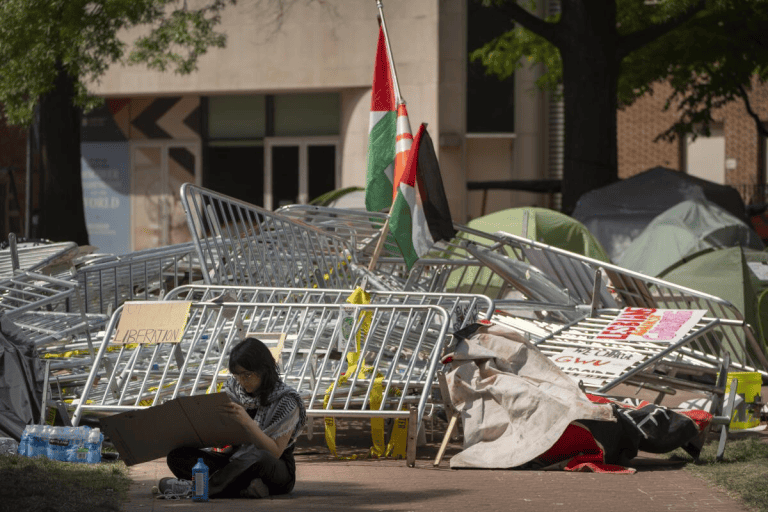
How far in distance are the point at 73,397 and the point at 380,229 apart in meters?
3.86

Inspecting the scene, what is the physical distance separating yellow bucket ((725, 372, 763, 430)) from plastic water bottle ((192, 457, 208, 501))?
3779mm

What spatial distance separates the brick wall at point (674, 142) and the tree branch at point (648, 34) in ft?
62.2

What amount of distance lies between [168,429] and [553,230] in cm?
875

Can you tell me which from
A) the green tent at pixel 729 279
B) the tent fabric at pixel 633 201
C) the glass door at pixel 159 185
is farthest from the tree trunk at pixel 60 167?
the glass door at pixel 159 185

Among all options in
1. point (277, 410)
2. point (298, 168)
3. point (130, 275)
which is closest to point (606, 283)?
point (130, 275)

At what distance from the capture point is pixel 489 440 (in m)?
7.04

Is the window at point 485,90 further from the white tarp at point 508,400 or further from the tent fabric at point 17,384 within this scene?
the tent fabric at point 17,384

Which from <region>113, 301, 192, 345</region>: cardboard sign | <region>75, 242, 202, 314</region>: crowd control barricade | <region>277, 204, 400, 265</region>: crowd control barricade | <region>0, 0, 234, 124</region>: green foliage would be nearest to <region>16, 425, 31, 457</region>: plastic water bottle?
<region>113, 301, 192, 345</region>: cardboard sign

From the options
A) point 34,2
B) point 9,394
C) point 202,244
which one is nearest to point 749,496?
point 9,394

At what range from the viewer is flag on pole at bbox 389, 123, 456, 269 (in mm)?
8883

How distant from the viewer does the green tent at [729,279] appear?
11523mm

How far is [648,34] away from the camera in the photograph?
1827 centimetres

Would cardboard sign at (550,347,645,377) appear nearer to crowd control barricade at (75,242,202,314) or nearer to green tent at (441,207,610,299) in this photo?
crowd control barricade at (75,242,202,314)

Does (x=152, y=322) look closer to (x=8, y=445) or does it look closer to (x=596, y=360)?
(x=8, y=445)
